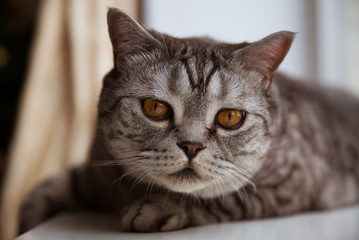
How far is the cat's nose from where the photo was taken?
88 cm

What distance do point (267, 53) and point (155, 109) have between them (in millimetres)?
339

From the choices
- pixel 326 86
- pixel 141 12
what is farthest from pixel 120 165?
pixel 141 12

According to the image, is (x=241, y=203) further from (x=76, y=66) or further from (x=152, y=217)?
(x=76, y=66)

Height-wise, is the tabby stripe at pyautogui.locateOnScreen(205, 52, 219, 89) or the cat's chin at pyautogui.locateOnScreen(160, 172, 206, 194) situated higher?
the tabby stripe at pyautogui.locateOnScreen(205, 52, 219, 89)

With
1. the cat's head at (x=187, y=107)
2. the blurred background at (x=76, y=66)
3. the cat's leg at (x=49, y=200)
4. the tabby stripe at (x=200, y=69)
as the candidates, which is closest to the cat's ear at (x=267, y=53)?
the cat's head at (x=187, y=107)

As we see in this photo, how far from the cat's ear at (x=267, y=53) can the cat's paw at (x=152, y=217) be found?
1.44ft

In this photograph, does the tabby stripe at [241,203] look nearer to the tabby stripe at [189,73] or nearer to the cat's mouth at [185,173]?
the cat's mouth at [185,173]

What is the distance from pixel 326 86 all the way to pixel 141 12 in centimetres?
106

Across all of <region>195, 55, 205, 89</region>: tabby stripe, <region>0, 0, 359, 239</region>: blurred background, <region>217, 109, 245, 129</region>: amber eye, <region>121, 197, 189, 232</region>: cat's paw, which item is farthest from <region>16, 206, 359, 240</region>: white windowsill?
<region>0, 0, 359, 239</region>: blurred background

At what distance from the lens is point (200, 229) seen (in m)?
0.98

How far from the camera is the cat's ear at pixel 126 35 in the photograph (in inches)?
37.5

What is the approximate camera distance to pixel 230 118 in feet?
3.21

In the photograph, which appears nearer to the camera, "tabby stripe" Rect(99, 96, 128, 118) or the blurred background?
"tabby stripe" Rect(99, 96, 128, 118)

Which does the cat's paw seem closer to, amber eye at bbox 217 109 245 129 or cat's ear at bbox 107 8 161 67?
amber eye at bbox 217 109 245 129
